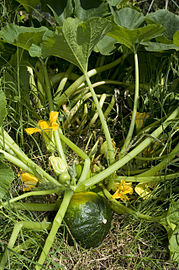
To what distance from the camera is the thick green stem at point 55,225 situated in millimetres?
1189

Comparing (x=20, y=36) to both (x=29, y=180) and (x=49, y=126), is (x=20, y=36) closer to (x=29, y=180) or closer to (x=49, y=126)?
(x=49, y=126)

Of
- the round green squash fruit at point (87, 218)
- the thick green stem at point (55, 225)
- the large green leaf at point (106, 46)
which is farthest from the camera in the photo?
the large green leaf at point (106, 46)

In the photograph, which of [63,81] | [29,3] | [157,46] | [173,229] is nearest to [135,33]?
[157,46]

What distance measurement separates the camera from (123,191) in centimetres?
142

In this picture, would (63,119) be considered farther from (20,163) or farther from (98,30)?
(98,30)

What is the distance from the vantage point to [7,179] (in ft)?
3.92

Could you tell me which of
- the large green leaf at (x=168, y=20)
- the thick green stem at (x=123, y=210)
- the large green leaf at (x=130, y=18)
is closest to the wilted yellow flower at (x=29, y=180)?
the thick green stem at (x=123, y=210)

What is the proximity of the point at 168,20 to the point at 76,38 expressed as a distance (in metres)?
0.51

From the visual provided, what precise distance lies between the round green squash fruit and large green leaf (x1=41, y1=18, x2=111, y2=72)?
0.54m

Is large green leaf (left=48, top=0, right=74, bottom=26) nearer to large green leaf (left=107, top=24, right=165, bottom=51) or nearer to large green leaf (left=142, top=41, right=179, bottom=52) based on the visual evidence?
large green leaf (left=107, top=24, right=165, bottom=51)

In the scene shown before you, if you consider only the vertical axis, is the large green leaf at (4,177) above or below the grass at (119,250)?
above

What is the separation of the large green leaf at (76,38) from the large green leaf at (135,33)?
77 millimetres

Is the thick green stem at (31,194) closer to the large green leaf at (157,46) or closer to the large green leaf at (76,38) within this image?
the large green leaf at (76,38)

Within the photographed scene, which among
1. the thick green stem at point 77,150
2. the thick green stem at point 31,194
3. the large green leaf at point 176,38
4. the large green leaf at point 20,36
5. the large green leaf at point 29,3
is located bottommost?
the thick green stem at point 31,194
